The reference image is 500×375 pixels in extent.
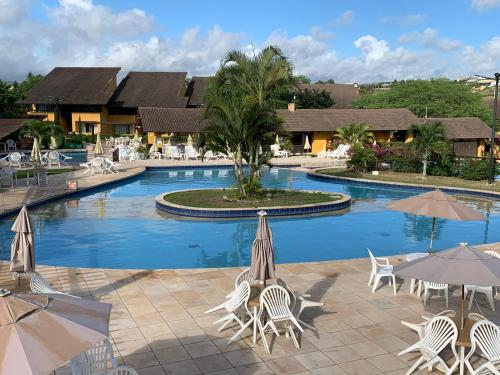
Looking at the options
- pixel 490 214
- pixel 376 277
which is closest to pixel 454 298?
pixel 376 277

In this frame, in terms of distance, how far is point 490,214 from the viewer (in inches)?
661

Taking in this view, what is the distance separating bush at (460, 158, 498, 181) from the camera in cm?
2386

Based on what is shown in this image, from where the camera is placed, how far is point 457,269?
5.16 metres

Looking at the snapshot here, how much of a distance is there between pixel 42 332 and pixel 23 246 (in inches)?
208

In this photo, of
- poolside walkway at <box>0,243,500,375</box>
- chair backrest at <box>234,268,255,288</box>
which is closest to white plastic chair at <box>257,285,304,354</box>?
poolside walkway at <box>0,243,500,375</box>

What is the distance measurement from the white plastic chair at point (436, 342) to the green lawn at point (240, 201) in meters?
10.6

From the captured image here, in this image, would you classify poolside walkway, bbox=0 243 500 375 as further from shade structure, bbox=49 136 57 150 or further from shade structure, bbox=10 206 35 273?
shade structure, bbox=49 136 57 150

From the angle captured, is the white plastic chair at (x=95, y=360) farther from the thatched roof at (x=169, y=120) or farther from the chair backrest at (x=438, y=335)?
the thatched roof at (x=169, y=120)

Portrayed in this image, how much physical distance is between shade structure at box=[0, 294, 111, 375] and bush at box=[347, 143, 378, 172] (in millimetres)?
23215

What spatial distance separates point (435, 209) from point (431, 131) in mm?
17033

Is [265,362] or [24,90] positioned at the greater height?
[24,90]

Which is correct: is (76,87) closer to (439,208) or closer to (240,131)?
(240,131)

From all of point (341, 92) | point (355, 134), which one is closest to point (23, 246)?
point (355, 134)

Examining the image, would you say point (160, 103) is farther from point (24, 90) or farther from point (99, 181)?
point (99, 181)
